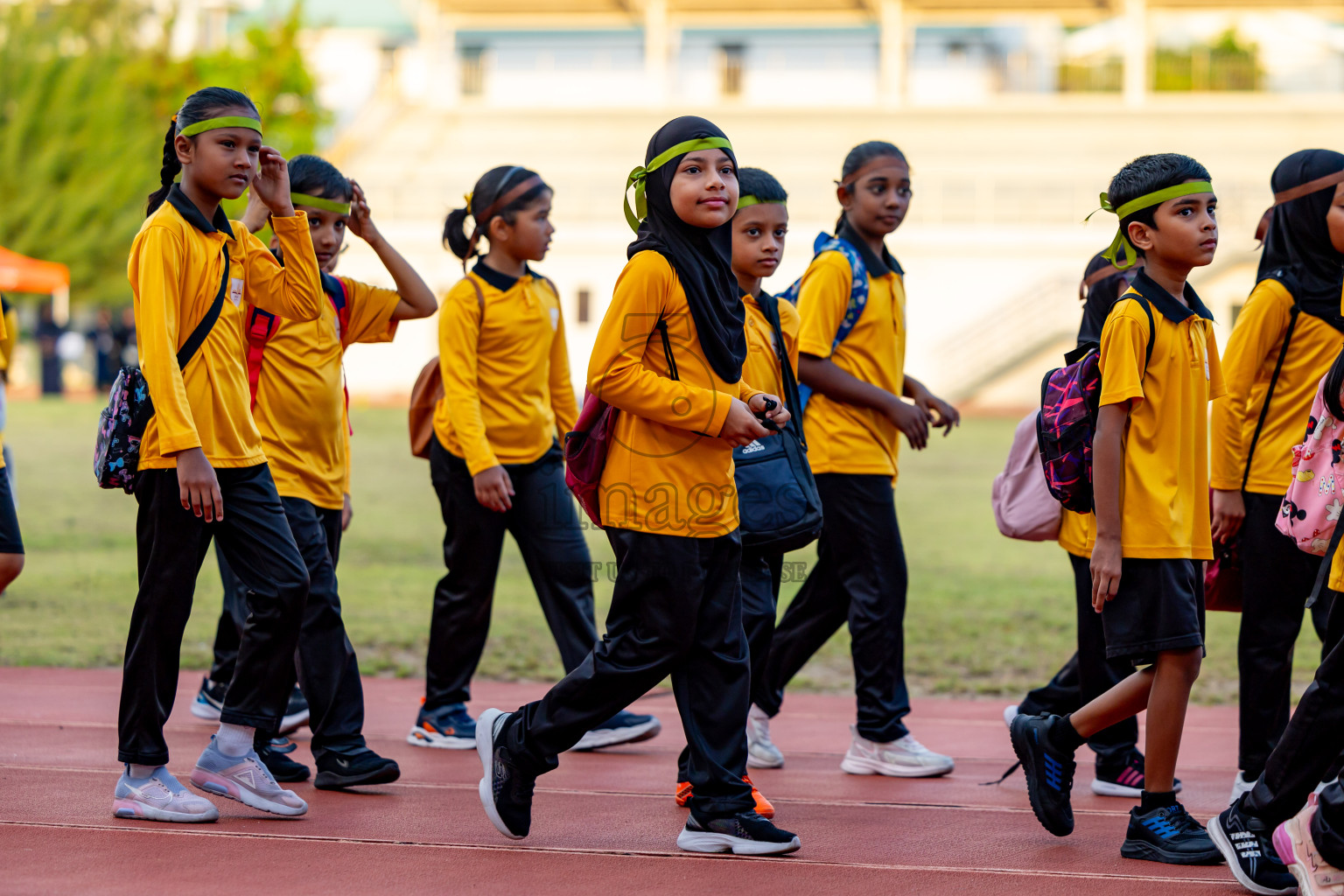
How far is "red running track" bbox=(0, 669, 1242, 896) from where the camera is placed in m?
3.93

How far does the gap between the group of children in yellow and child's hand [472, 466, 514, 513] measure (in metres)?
0.02

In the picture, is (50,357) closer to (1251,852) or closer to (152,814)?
(152,814)

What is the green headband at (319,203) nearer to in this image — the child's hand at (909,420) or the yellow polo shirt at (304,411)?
the yellow polo shirt at (304,411)

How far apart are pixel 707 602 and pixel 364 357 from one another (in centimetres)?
3646

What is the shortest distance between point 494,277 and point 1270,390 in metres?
2.80

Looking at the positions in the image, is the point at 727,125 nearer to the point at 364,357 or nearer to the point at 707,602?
the point at 364,357

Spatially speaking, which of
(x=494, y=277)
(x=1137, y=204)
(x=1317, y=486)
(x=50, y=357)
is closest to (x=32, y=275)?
(x=50, y=357)

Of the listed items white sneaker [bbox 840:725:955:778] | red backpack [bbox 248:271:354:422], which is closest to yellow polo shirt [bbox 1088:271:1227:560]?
white sneaker [bbox 840:725:955:778]

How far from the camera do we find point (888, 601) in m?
5.49

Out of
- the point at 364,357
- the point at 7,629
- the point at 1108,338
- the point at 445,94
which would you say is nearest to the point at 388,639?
the point at 7,629

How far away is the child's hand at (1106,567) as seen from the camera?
4.16 meters

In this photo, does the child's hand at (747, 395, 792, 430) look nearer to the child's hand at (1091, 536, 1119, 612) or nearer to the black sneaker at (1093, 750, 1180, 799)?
the child's hand at (1091, 536, 1119, 612)

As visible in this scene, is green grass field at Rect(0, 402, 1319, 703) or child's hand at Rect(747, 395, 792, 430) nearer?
child's hand at Rect(747, 395, 792, 430)

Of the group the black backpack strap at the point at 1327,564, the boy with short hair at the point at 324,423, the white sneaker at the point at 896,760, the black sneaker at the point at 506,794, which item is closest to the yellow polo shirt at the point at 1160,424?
the black backpack strap at the point at 1327,564
